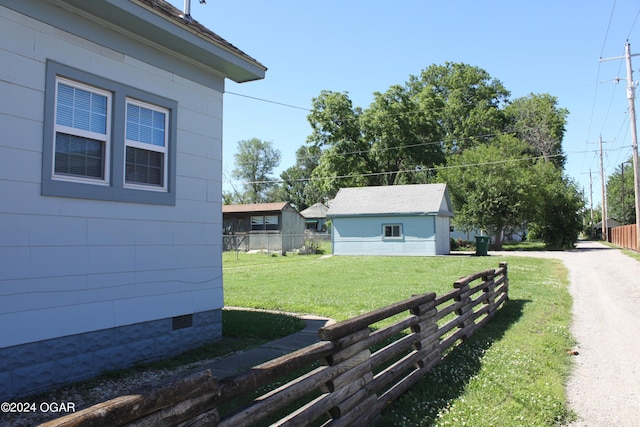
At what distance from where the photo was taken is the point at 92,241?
5434 millimetres

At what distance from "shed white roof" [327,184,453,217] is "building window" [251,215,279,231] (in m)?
7.55

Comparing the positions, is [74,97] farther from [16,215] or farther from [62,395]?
[62,395]

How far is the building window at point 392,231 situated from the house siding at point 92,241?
2612 centimetres

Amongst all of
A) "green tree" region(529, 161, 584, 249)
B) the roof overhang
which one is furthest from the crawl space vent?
"green tree" region(529, 161, 584, 249)

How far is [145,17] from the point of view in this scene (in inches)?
227

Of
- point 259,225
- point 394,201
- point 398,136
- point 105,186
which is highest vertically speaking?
point 398,136

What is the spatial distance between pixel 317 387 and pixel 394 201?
101 ft

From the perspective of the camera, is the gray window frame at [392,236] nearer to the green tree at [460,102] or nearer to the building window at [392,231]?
the building window at [392,231]

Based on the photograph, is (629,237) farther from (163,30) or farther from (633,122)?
(163,30)

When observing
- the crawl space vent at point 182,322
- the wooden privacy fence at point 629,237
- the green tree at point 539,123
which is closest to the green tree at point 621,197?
the green tree at point 539,123

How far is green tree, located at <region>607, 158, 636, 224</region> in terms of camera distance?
75438 mm

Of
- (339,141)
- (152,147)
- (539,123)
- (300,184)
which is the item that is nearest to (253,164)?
(300,184)

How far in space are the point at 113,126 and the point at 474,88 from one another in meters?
63.0

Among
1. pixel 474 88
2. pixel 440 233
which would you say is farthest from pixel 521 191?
pixel 474 88
